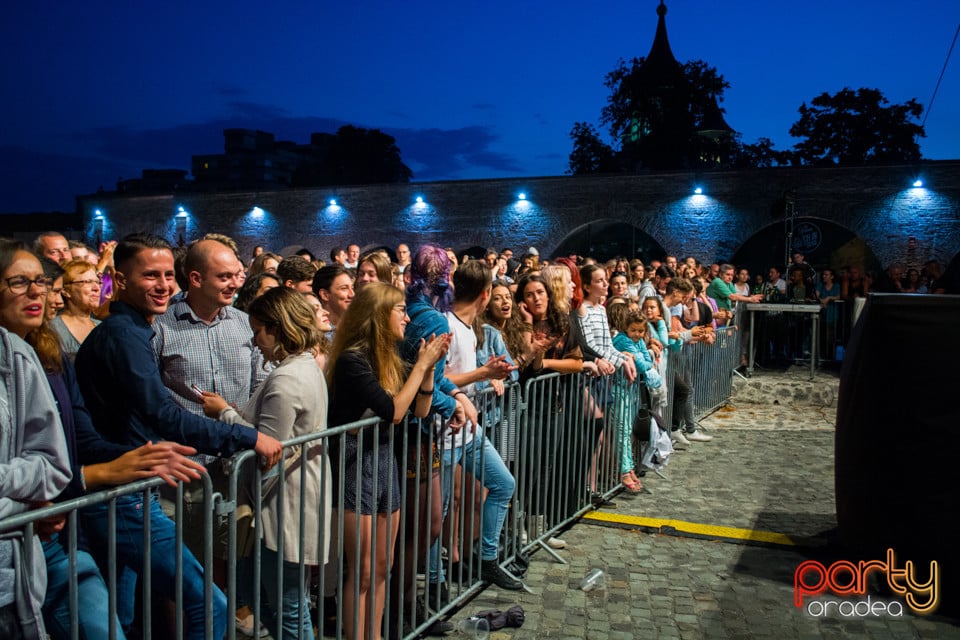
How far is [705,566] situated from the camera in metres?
5.39

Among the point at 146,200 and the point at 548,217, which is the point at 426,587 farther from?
the point at 146,200

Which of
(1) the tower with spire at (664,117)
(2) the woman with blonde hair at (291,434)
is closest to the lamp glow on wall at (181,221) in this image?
(1) the tower with spire at (664,117)

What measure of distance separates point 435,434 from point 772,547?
2.90 m

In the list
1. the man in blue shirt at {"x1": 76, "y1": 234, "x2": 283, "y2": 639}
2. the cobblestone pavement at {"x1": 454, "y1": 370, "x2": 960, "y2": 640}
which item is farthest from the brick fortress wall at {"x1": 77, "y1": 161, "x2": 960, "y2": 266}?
the man in blue shirt at {"x1": 76, "y1": 234, "x2": 283, "y2": 639}

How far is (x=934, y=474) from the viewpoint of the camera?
4719 millimetres

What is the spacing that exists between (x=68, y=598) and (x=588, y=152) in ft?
158

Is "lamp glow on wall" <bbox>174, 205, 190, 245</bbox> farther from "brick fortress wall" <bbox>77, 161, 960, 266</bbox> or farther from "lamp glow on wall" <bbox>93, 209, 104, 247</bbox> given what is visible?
"lamp glow on wall" <bbox>93, 209, 104, 247</bbox>

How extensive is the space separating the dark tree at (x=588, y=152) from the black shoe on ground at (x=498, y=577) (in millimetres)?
44582

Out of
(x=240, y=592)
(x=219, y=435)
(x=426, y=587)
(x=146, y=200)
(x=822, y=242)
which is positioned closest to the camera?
(x=219, y=435)

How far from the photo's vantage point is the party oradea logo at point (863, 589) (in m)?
4.68

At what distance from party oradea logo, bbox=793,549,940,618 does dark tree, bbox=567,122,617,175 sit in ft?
145

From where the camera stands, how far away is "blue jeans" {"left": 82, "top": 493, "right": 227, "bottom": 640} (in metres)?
2.86

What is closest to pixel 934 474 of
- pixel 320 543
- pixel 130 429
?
pixel 320 543

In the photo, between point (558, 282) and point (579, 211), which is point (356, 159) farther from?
point (558, 282)
